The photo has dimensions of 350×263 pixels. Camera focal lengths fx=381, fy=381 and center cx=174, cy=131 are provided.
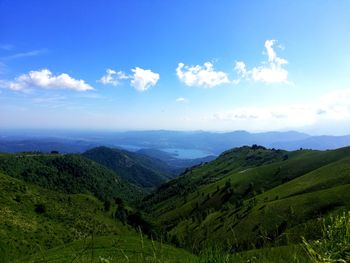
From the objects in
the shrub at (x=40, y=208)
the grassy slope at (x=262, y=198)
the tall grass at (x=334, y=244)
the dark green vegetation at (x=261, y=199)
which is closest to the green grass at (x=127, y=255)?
the tall grass at (x=334, y=244)

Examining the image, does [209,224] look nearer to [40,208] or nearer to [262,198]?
[262,198]

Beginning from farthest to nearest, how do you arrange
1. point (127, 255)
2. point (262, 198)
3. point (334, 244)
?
point (262, 198) < point (127, 255) < point (334, 244)

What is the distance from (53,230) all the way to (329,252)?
61352 mm

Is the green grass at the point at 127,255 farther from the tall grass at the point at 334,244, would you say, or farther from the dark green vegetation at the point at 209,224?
the tall grass at the point at 334,244

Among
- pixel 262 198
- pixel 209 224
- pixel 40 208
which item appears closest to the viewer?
pixel 40 208

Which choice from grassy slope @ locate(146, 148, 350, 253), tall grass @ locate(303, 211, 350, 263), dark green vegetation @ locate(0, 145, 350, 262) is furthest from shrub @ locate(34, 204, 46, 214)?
tall grass @ locate(303, 211, 350, 263)

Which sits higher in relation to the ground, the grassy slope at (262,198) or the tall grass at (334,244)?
the tall grass at (334,244)

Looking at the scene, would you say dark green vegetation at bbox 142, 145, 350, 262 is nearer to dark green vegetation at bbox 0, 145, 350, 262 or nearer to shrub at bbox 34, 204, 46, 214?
dark green vegetation at bbox 0, 145, 350, 262

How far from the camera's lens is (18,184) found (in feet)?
247

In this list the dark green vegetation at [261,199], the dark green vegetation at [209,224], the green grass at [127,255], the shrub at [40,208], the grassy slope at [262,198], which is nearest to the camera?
the green grass at [127,255]

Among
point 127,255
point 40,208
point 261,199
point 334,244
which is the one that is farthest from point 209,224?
point 334,244

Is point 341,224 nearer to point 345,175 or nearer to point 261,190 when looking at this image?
point 345,175

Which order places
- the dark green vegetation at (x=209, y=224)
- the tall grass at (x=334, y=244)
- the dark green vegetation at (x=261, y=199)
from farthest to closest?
the dark green vegetation at (x=261, y=199), the dark green vegetation at (x=209, y=224), the tall grass at (x=334, y=244)

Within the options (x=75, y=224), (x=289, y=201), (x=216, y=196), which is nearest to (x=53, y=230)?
(x=75, y=224)
